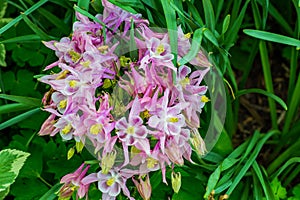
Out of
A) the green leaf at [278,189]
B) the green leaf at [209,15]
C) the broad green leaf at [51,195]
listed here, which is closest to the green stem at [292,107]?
the green leaf at [278,189]

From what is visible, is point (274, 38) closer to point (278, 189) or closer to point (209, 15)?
point (209, 15)

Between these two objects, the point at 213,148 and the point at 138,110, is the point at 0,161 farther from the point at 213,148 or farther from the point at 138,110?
the point at 213,148

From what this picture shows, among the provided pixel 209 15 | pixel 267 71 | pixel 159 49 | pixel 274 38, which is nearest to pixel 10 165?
pixel 159 49

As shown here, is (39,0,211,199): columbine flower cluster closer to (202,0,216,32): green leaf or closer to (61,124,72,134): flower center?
(61,124,72,134): flower center

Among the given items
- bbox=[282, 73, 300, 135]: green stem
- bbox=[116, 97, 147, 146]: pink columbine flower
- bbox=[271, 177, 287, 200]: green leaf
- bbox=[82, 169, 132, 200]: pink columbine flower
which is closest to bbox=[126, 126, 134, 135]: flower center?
bbox=[116, 97, 147, 146]: pink columbine flower

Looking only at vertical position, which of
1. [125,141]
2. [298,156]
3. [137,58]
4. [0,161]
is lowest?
[298,156]

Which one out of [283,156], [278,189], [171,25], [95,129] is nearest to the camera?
[95,129]

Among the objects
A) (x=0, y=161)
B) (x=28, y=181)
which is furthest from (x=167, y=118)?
(x=28, y=181)
